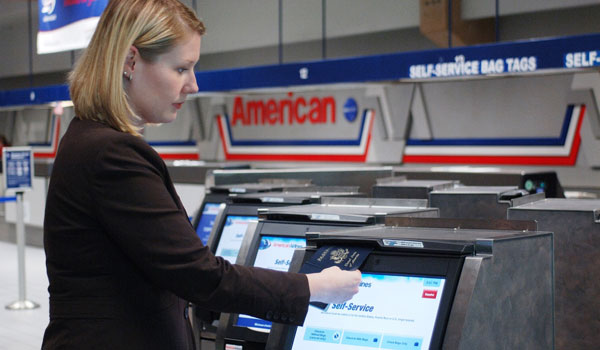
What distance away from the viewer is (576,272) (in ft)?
8.38

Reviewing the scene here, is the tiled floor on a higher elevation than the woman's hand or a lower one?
lower

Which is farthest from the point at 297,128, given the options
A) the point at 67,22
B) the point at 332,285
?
the point at 332,285

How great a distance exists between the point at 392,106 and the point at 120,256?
8.30 m

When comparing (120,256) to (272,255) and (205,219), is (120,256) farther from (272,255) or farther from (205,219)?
(205,219)

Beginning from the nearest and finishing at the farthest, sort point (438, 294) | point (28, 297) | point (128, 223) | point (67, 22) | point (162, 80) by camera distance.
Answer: point (128, 223) < point (162, 80) < point (438, 294) < point (67, 22) < point (28, 297)

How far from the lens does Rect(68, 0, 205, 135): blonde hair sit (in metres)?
1.51

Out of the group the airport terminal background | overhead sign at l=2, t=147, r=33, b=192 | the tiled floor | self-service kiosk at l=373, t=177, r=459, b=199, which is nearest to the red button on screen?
self-service kiosk at l=373, t=177, r=459, b=199

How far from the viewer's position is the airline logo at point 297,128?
10.2m

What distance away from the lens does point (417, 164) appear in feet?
31.0

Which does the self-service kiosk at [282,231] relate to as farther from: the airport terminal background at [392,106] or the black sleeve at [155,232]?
the airport terminal background at [392,106]

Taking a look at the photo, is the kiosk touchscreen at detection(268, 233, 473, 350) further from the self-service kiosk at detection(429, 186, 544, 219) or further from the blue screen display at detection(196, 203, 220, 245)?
the blue screen display at detection(196, 203, 220, 245)

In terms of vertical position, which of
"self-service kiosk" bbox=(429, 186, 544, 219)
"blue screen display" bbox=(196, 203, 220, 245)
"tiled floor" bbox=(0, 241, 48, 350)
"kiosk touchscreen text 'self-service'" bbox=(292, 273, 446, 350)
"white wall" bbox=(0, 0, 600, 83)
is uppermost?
"white wall" bbox=(0, 0, 600, 83)

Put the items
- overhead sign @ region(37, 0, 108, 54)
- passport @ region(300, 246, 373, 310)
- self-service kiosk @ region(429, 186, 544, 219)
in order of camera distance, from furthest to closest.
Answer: overhead sign @ region(37, 0, 108, 54), self-service kiosk @ region(429, 186, 544, 219), passport @ region(300, 246, 373, 310)

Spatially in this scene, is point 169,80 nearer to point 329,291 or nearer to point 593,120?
point 329,291
